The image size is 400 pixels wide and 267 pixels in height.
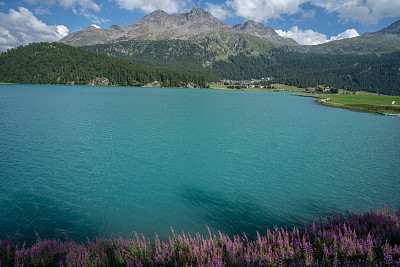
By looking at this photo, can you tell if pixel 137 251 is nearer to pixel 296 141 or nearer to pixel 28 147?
pixel 28 147

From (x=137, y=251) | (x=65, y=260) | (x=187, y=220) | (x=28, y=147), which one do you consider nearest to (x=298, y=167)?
(x=187, y=220)

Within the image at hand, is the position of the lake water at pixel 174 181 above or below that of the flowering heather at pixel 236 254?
below

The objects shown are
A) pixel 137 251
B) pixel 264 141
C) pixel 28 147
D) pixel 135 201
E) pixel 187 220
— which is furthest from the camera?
pixel 264 141

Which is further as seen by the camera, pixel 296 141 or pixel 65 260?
pixel 296 141

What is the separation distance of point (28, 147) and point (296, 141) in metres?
36.9

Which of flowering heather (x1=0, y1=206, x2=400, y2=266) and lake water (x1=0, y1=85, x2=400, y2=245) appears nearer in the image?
flowering heather (x1=0, y1=206, x2=400, y2=266)

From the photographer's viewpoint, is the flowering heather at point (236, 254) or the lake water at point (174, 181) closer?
the flowering heather at point (236, 254)

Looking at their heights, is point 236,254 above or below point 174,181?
above

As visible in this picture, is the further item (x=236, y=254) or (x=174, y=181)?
(x=174, y=181)

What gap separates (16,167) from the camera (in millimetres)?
18656

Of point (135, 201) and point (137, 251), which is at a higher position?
point (137, 251)

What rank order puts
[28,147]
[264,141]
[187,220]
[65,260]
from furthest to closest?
[264,141] < [28,147] < [187,220] < [65,260]

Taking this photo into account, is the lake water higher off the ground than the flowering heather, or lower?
lower

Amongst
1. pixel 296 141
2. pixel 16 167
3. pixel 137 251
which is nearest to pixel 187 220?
pixel 137 251
